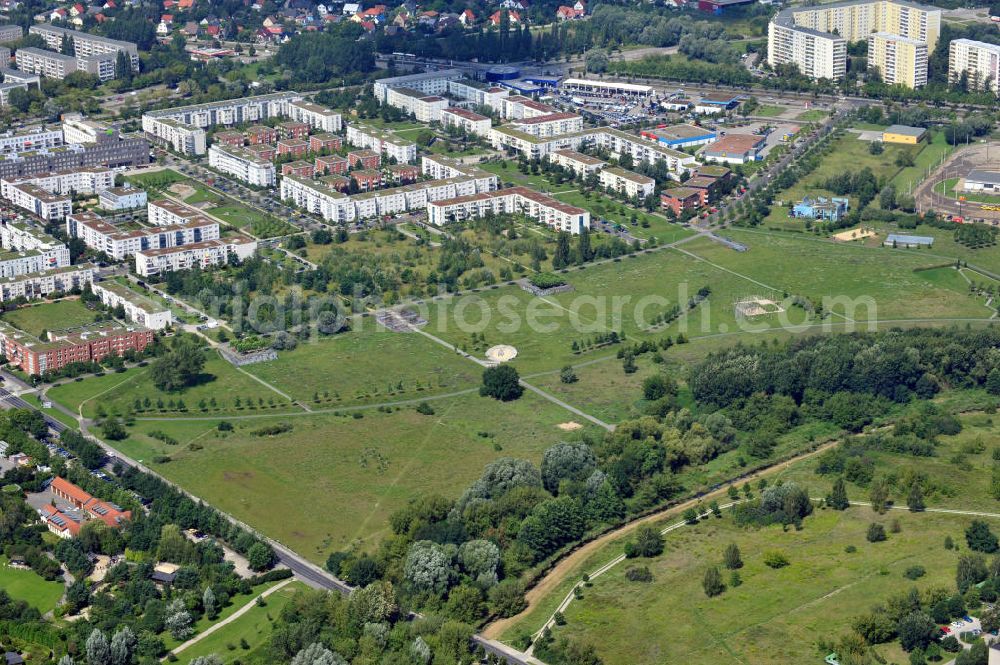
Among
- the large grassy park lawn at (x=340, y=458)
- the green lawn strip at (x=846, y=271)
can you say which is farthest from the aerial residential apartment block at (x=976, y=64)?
the large grassy park lawn at (x=340, y=458)

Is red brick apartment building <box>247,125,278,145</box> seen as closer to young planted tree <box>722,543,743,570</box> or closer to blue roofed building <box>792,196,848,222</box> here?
blue roofed building <box>792,196,848,222</box>

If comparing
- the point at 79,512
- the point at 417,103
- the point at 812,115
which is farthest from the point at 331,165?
the point at 79,512

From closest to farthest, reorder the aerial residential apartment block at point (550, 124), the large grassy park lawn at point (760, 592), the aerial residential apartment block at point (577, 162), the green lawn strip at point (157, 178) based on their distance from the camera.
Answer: the large grassy park lawn at point (760, 592) < the green lawn strip at point (157, 178) < the aerial residential apartment block at point (577, 162) < the aerial residential apartment block at point (550, 124)

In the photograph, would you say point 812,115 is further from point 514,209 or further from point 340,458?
point 340,458

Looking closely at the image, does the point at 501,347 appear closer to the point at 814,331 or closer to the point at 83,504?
the point at 814,331

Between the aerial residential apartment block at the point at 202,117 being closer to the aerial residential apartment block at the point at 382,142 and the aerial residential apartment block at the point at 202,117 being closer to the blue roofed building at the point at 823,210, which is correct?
the aerial residential apartment block at the point at 382,142

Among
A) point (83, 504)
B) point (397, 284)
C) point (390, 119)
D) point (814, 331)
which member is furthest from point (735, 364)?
point (390, 119)

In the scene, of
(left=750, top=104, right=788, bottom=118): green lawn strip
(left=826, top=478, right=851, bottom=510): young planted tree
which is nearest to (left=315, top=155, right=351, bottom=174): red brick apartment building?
(left=750, top=104, right=788, bottom=118): green lawn strip
